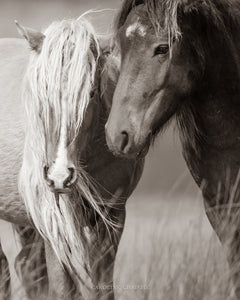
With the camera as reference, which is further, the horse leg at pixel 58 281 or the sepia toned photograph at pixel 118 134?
the horse leg at pixel 58 281

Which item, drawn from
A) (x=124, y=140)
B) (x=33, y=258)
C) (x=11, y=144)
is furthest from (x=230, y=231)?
(x=33, y=258)

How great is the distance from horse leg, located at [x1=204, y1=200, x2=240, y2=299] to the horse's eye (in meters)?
0.73

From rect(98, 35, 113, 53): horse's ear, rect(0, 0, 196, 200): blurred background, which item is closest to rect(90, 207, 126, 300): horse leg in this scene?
rect(98, 35, 113, 53): horse's ear

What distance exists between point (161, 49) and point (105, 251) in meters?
1.02

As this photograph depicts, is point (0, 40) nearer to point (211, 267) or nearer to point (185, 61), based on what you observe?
point (185, 61)

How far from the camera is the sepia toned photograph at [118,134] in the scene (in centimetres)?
463

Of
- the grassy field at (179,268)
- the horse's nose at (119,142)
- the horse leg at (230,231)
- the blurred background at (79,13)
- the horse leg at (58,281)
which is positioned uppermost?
the horse's nose at (119,142)

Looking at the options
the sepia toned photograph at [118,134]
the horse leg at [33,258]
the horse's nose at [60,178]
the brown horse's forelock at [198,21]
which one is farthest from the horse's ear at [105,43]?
the horse leg at [33,258]

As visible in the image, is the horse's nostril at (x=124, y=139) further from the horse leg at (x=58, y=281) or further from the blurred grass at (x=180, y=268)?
the horse leg at (x=58, y=281)

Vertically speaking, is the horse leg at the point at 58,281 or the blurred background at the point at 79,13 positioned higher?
the horse leg at the point at 58,281

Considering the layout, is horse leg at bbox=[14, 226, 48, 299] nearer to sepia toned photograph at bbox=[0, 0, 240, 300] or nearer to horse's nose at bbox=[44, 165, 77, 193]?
sepia toned photograph at bbox=[0, 0, 240, 300]

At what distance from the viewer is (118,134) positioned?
4.57 m

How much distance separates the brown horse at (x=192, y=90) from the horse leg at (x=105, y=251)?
43 centimetres

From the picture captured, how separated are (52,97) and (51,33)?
315 millimetres
